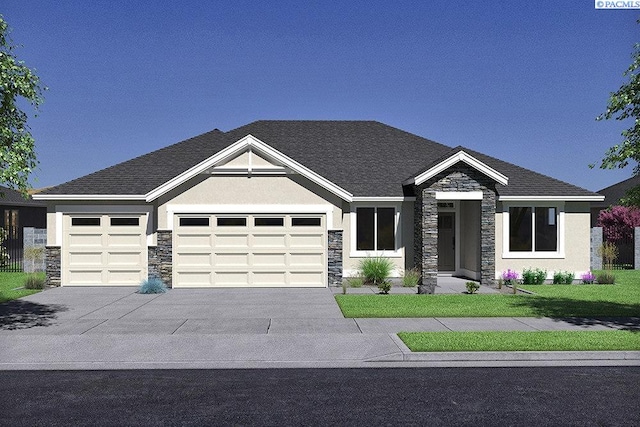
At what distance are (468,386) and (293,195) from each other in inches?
470

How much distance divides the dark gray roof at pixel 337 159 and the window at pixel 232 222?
265cm

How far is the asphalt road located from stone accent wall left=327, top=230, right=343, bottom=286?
1019 cm

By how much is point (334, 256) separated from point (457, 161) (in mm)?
5510

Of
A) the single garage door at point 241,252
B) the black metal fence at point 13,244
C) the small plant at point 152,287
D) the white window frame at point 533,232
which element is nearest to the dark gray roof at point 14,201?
the black metal fence at point 13,244

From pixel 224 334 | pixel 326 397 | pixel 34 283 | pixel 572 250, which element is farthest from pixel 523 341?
pixel 34 283

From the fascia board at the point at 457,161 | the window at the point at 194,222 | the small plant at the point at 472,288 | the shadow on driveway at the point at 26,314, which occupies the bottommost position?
the shadow on driveway at the point at 26,314

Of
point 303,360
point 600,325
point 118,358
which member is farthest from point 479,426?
point 600,325

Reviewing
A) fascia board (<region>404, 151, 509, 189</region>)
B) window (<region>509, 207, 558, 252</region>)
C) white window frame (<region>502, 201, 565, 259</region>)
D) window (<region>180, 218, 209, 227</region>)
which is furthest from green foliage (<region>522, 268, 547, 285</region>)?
window (<region>180, 218, 209, 227</region>)

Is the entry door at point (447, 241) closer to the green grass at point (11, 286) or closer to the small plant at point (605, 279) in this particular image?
the small plant at point (605, 279)

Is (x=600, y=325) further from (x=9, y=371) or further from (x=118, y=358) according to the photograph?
(x=9, y=371)

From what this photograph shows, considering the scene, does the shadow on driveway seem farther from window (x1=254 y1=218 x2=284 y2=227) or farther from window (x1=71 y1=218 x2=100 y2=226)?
window (x1=254 y1=218 x2=284 y2=227)

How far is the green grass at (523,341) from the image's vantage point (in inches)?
370

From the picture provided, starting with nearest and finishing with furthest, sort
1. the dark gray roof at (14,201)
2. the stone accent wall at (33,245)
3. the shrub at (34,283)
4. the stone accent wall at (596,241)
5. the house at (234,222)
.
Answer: the shrub at (34,283)
the house at (234,222)
the stone accent wall at (33,245)
the stone accent wall at (596,241)
the dark gray roof at (14,201)

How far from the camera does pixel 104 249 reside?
1866 centimetres
